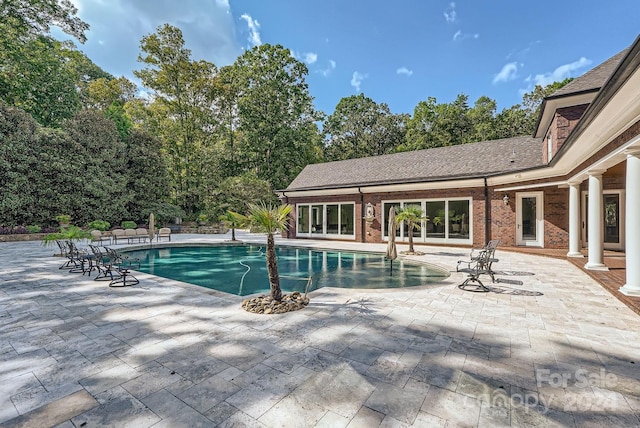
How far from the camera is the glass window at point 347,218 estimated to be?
1738 cm

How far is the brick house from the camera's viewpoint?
202 inches

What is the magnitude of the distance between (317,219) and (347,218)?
7.61ft

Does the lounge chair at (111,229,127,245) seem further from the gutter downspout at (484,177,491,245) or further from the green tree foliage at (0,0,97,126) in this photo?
the gutter downspout at (484,177,491,245)

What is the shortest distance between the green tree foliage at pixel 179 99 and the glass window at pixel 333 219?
1438cm

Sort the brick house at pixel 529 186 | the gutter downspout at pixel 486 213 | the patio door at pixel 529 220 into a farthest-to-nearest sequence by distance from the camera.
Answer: the gutter downspout at pixel 486 213 < the patio door at pixel 529 220 < the brick house at pixel 529 186

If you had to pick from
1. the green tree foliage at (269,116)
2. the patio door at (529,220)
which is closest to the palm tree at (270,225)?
the patio door at (529,220)

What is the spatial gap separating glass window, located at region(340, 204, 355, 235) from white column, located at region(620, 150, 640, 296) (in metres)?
12.6

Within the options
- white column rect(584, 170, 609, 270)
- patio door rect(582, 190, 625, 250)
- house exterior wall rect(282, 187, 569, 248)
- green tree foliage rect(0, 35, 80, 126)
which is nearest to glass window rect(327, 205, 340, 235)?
house exterior wall rect(282, 187, 569, 248)

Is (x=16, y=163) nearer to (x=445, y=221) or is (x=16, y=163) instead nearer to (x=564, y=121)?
(x=445, y=221)

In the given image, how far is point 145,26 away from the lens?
80.8ft

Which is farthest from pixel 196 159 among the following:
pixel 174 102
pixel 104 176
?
pixel 104 176

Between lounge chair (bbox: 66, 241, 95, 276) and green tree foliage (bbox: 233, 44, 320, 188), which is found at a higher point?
green tree foliage (bbox: 233, 44, 320, 188)

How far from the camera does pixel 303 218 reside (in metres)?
19.7

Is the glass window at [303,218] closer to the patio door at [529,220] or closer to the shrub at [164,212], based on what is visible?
the patio door at [529,220]
